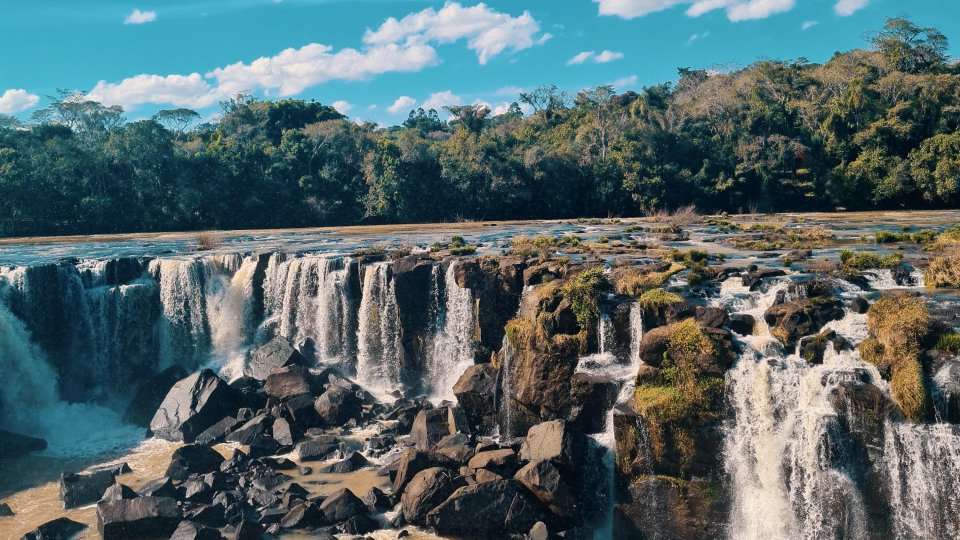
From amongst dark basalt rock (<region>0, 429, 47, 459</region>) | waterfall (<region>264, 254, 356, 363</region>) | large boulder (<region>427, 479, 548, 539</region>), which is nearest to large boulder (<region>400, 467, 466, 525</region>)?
large boulder (<region>427, 479, 548, 539</region>)

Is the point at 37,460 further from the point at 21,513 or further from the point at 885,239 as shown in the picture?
the point at 885,239

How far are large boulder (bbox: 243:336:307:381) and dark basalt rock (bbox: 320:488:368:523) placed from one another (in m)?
8.84

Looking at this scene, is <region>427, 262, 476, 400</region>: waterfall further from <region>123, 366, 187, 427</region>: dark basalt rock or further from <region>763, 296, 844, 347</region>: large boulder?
<region>763, 296, 844, 347</region>: large boulder

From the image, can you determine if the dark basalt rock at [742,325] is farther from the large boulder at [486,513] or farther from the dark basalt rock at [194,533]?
the dark basalt rock at [194,533]

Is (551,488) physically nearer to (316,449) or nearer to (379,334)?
(316,449)

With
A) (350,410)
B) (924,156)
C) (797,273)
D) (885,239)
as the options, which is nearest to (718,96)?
(924,156)

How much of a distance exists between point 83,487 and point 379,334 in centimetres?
1041

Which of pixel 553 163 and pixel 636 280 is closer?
pixel 636 280

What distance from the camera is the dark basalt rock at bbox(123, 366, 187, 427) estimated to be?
22859 mm

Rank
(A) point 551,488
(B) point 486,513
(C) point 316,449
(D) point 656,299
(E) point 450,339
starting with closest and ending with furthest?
1. (B) point 486,513
2. (A) point 551,488
3. (D) point 656,299
4. (C) point 316,449
5. (E) point 450,339

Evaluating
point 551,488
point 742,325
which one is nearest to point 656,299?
point 742,325

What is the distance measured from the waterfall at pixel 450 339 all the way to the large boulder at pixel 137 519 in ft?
32.0

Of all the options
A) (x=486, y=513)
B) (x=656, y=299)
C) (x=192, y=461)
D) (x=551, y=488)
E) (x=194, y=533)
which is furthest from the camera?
(x=192, y=461)

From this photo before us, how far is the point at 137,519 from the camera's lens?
14953 millimetres
